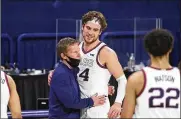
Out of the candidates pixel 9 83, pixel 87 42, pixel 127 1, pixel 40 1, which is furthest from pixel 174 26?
pixel 9 83

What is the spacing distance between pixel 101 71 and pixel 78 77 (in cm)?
19

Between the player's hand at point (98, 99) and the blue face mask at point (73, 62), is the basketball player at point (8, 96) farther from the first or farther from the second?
the player's hand at point (98, 99)

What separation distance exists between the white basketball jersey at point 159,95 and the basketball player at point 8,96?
0.80 meters

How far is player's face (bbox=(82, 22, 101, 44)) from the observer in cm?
347

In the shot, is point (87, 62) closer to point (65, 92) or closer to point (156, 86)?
point (65, 92)

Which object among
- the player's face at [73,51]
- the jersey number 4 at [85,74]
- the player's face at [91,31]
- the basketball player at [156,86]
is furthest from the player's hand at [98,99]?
the basketball player at [156,86]

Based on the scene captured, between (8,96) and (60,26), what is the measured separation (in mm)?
6872

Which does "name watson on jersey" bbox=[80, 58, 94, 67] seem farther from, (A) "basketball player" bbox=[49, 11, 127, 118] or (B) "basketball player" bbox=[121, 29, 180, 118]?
(B) "basketball player" bbox=[121, 29, 180, 118]

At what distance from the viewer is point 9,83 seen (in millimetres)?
2775

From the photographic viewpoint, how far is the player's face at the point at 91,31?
3.47 metres

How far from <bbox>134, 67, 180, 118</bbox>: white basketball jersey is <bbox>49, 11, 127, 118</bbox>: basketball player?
0.89 metres

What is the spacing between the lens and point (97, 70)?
3445 millimetres

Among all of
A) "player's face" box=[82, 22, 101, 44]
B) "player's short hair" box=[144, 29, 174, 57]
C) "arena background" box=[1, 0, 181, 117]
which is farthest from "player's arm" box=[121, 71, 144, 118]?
"arena background" box=[1, 0, 181, 117]

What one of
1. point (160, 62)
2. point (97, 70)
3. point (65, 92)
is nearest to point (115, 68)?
point (97, 70)
